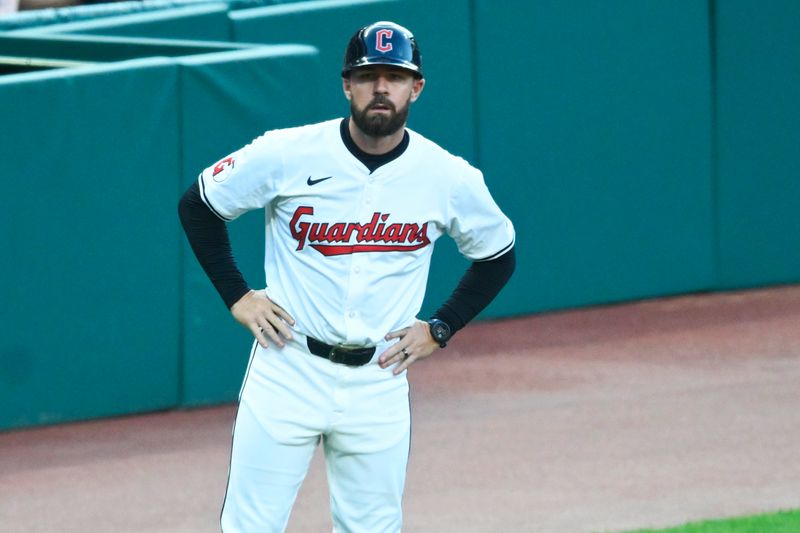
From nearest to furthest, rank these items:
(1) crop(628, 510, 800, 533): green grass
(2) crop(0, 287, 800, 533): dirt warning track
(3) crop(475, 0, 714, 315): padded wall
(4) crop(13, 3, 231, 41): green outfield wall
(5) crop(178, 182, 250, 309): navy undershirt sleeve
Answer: (5) crop(178, 182, 250, 309): navy undershirt sleeve → (1) crop(628, 510, 800, 533): green grass → (2) crop(0, 287, 800, 533): dirt warning track → (4) crop(13, 3, 231, 41): green outfield wall → (3) crop(475, 0, 714, 315): padded wall

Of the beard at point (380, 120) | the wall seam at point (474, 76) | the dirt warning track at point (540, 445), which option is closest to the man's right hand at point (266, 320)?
the beard at point (380, 120)

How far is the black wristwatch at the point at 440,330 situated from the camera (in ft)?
15.0

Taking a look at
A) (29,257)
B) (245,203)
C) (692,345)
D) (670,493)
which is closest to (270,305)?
(245,203)

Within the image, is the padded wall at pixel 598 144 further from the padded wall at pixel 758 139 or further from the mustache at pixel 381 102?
the mustache at pixel 381 102

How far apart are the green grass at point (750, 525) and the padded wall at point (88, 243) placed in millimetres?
2778

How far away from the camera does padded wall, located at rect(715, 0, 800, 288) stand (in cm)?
980

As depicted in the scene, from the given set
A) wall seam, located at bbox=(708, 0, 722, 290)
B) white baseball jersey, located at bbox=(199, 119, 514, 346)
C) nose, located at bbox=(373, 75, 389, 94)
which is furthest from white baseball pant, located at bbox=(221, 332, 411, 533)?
wall seam, located at bbox=(708, 0, 722, 290)

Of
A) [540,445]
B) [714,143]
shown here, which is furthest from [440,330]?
[714,143]

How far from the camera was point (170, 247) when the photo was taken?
7492mm

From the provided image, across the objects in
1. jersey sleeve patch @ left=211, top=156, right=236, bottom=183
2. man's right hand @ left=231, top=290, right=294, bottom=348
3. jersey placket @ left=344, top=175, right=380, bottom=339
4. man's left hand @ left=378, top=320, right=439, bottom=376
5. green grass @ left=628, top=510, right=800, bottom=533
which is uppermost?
jersey sleeve patch @ left=211, top=156, right=236, bottom=183

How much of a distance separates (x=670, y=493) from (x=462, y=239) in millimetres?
2193

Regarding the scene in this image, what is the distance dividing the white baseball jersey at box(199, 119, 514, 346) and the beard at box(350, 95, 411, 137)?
13cm

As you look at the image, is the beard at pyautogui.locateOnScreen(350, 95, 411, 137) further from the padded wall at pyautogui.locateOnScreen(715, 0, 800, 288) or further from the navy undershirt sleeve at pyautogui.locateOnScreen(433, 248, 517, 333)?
the padded wall at pyautogui.locateOnScreen(715, 0, 800, 288)

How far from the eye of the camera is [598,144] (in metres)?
→ 9.50
